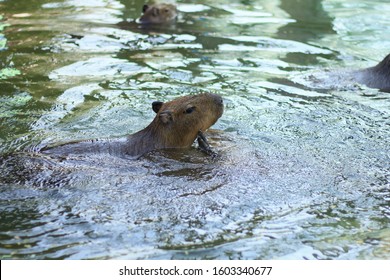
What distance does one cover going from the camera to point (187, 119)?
7.86 metres

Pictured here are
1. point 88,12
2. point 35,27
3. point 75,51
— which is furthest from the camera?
point 88,12

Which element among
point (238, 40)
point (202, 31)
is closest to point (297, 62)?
point (238, 40)

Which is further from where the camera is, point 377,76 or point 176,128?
point 377,76

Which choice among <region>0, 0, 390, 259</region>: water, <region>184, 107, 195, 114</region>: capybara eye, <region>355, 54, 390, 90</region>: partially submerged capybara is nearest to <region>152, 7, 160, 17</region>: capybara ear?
<region>0, 0, 390, 259</region>: water

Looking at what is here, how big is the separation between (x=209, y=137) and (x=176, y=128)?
521 millimetres

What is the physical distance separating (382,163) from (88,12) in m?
10.0

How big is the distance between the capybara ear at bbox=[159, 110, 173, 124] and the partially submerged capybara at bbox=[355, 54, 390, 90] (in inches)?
156

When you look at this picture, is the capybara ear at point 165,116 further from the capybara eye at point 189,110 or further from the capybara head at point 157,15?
the capybara head at point 157,15

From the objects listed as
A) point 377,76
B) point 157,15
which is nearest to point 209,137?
point 377,76

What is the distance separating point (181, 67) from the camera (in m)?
11.3

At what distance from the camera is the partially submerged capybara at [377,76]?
10.4 m

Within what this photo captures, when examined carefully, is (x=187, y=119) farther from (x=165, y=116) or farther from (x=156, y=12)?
(x=156, y=12)
